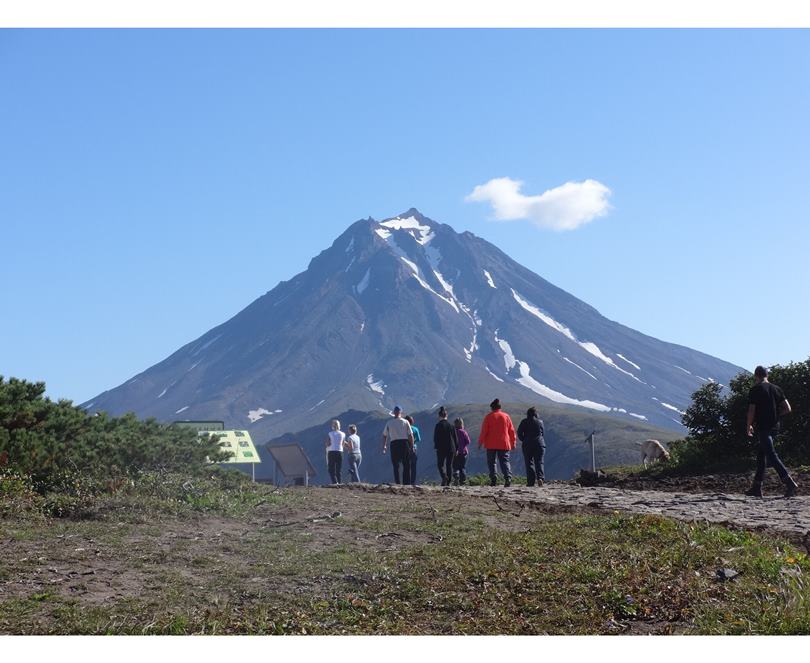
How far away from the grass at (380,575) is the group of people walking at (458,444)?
8.75m

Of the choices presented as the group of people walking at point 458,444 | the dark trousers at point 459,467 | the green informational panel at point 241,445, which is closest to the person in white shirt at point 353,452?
the group of people walking at point 458,444

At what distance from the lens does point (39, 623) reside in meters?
6.97

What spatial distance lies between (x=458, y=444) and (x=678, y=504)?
26.7ft

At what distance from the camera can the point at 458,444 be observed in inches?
896

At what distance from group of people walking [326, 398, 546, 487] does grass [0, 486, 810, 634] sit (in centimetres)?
875

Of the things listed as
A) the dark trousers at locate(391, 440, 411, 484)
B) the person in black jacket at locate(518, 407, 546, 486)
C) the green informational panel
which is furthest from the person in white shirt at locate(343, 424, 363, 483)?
the person in black jacket at locate(518, 407, 546, 486)

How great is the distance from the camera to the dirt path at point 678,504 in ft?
40.6

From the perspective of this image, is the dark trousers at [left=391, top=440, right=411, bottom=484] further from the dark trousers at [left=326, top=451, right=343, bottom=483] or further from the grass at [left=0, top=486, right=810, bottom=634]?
the grass at [left=0, top=486, right=810, bottom=634]

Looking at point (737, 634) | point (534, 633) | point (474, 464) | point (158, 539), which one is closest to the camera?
point (737, 634)

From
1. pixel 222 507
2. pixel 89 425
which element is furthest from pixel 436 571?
pixel 89 425

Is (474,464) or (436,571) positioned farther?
(474,464)

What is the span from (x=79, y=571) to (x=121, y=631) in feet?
6.02

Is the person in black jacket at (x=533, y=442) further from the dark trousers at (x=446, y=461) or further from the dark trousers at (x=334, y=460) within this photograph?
the dark trousers at (x=334, y=460)

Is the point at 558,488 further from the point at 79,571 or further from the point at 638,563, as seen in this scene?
the point at 79,571
